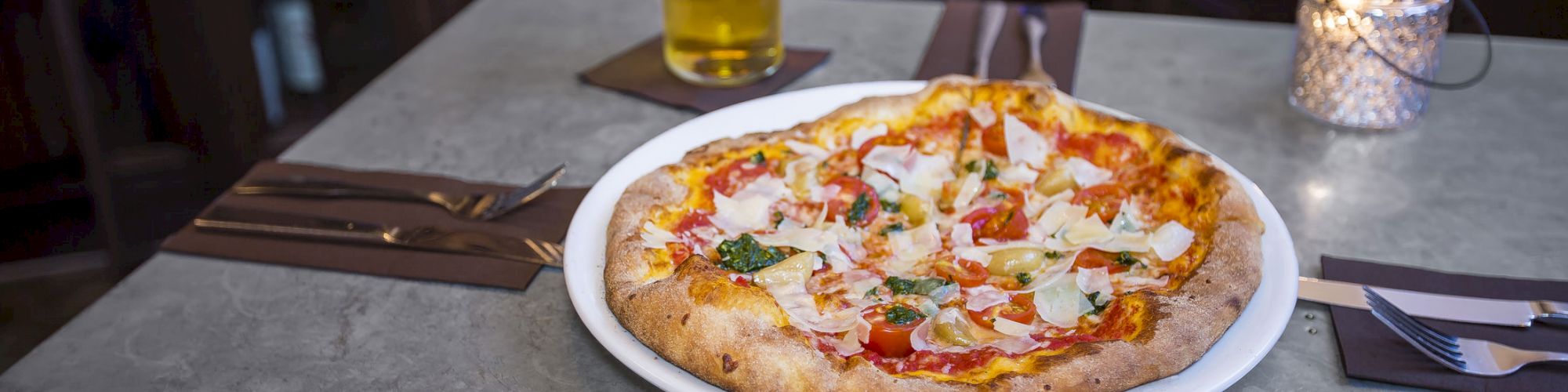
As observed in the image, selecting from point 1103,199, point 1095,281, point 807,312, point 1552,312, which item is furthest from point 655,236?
point 1552,312

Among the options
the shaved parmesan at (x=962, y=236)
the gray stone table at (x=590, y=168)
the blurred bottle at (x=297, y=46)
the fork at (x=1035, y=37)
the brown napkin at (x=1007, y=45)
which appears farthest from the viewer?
the blurred bottle at (x=297, y=46)

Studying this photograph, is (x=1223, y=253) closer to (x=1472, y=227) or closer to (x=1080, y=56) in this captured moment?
(x=1472, y=227)

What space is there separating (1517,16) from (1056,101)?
3.11 m

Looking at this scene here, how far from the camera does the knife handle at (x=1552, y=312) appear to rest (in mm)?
1400

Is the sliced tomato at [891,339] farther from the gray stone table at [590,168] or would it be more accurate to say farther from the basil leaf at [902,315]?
the gray stone table at [590,168]

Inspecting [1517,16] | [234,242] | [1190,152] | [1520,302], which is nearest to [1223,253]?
[1190,152]

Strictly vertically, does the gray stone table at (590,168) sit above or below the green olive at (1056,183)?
below

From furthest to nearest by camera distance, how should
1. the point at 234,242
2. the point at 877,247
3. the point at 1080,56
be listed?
the point at 1080,56, the point at 234,242, the point at 877,247

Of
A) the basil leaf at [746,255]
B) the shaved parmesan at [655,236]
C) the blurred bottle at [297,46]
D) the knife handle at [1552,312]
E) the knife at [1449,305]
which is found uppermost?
the shaved parmesan at [655,236]

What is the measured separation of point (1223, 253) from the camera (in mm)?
1377

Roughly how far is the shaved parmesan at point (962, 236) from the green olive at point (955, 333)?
0.85ft

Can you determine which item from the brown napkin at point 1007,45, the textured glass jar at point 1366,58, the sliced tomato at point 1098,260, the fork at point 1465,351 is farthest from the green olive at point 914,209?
the textured glass jar at point 1366,58

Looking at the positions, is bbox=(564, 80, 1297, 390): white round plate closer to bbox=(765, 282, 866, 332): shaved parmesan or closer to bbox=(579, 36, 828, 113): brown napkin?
bbox=(765, 282, 866, 332): shaved parmesan

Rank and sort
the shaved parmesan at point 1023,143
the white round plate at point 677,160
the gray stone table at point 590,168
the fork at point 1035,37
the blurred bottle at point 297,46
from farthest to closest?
the blurred bottle at point 297,46
the fork at point 1035,37
the shaved parmesan at point 1023,143
the gray stone table at point 590,168
the white round plate at point 677,160
